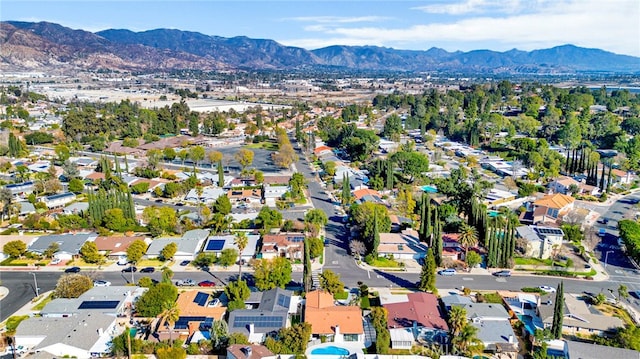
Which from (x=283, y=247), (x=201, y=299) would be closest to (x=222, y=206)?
(x=283, y=247)

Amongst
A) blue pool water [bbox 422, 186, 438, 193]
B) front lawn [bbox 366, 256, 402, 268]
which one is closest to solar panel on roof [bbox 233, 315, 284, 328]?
front lawn [bbox 366, 256, 402, 268]

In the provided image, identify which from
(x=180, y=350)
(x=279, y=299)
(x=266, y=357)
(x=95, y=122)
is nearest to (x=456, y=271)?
(x=279, y=299)

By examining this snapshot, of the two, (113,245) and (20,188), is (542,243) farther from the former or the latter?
(20,188)

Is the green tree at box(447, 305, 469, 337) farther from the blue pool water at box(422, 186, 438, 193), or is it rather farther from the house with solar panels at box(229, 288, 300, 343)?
the blue pool water at box(422, 186, 438, 193)

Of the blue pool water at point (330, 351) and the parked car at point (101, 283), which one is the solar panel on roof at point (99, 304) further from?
the blue pool water at point (330, 351)

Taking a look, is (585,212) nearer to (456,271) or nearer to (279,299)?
(456,271)

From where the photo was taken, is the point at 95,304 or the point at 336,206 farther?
the point at 336,206
